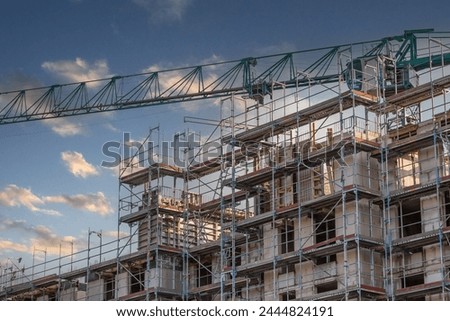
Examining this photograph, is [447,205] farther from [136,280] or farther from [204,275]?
[136,280]

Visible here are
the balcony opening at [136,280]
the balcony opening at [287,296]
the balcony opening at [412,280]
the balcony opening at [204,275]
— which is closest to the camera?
the balcony opening at [412,280]

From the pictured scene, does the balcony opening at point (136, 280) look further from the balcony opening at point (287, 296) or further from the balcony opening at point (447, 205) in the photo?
the balcony opening at point (447, 205)

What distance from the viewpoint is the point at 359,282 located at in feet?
159

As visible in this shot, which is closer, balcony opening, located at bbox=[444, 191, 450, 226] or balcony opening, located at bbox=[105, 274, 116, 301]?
balcony opening, located at bbox=[444, 191, 450, 226]

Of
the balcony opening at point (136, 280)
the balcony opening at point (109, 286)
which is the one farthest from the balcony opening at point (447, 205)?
the balcony opening at point (109, 286)

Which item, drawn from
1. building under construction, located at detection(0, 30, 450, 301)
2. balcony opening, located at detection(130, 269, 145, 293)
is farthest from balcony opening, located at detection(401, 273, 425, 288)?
balcony opening, located at detection(130, 269, 145, 293)

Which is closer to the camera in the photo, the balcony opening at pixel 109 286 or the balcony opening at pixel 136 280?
the balcony opening at pixel 136 280

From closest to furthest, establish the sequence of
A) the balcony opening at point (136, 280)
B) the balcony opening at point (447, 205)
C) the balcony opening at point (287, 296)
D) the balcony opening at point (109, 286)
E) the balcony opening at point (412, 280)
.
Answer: the balcony opening at point (447, 205) < the balcony opening at point (412, 280) < the balcony opening at point (287, 296) < the balcony opening at point (136, 280) < the balcony opening at point (109, 286)

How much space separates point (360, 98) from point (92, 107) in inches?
1864

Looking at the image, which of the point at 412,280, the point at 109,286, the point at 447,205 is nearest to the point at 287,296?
the point at 412,280

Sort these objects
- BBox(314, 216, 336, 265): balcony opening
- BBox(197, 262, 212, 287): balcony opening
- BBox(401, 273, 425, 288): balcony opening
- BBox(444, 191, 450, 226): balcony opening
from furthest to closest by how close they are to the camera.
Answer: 1. BBox(197, 262, 212, 287): balcony opening
2. BBox(314, 216, 336, 265): balcony opening
3. BBox(401, 273, 425, 288): balcony opening
4. BBox(444, 191, 450, 226): balcony opening

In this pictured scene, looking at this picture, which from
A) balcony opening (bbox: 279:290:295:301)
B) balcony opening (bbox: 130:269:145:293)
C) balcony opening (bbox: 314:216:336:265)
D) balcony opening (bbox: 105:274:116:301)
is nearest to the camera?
balcony opening (bbox: 314:216:336:265)

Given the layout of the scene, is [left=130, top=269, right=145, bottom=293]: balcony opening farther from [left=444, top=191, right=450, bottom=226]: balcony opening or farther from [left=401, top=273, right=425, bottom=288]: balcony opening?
[left=444, top=191, right=450, bottom=226]: balcony opening
